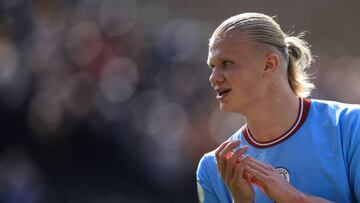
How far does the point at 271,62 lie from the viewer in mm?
2518

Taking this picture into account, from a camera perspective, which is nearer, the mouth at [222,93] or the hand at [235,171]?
the hand at [235,171]

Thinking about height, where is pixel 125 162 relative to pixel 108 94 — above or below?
below

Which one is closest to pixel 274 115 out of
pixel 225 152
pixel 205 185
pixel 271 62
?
pixel 271 62

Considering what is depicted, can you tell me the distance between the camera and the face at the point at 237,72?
2.46m

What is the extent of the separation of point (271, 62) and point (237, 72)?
15cm

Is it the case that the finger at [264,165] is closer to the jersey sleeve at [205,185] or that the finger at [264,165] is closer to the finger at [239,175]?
the finger at [239,175]

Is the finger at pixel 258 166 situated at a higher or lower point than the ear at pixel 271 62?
lower

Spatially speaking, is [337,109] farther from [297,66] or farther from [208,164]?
[208,164]

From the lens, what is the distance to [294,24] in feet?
22.9

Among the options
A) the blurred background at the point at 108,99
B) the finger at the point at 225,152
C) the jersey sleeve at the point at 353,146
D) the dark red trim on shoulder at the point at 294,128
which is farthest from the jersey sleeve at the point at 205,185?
the blurred background at the point at 108,99

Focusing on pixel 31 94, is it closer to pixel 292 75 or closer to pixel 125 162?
pixel 125 162

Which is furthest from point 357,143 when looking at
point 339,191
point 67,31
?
point 67,31

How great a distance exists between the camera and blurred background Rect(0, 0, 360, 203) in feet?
18.0

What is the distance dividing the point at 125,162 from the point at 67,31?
5.03 ft
